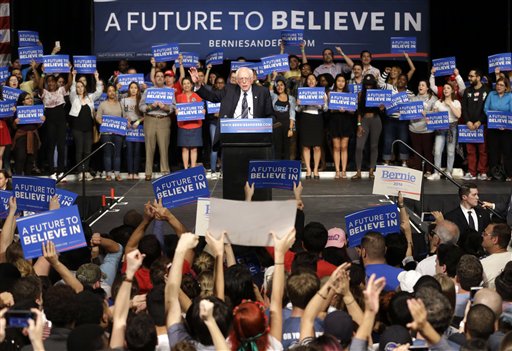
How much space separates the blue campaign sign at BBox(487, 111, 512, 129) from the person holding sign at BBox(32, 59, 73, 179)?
234 inches

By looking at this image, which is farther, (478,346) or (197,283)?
(197,283)

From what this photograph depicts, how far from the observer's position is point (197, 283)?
633cm

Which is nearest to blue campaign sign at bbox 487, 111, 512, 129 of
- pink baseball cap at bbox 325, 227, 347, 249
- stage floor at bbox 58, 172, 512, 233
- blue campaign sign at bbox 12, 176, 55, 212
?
stage floor at bbox 58, 172, 512, 233

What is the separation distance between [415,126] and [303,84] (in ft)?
5.57

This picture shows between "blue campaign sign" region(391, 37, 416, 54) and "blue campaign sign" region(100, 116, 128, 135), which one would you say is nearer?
"blue campaign sign" region(100, 116, 128, 135)

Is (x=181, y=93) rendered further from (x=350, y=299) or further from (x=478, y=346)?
(x=478, y=346)

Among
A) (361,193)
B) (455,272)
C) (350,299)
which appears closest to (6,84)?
(361,193)

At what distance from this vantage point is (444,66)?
15602 mm

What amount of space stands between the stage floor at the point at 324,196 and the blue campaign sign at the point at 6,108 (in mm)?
1219

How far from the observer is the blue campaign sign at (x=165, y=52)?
15.6 metres

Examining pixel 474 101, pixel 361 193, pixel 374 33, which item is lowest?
pixel 361 193

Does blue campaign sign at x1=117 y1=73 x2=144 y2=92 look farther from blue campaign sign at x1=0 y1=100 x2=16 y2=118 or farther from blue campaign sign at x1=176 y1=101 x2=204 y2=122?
blue campaign sign at x1=0 y1=100 x2=16 y2=118

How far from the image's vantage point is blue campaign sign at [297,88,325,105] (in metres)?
14.6

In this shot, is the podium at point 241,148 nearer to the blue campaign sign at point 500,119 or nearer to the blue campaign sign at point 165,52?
the blue campaign sign at point 500,119
